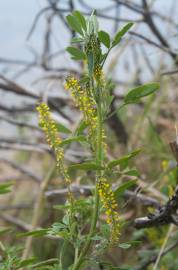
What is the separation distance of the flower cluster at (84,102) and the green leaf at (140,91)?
1.6 inches

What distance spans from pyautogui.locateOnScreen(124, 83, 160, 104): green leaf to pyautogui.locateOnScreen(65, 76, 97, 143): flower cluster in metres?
0.04

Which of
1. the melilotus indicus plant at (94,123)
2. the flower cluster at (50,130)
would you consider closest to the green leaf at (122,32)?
the melilotus indicus plant at (94,123)

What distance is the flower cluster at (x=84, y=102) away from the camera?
21.9 inches

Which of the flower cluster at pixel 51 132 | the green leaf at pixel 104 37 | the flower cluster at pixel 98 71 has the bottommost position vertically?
the flower cluster at pixel 51 132

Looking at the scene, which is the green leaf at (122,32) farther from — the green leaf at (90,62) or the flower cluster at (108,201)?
the flower cluster at (108,201)

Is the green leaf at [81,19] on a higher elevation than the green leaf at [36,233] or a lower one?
higher

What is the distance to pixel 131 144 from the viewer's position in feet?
5.46

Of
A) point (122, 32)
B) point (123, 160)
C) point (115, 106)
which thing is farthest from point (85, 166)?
point (115, 106)

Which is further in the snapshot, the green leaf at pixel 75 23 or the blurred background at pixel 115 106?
the blurred background at pixel 115 106

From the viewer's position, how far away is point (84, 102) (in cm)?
56

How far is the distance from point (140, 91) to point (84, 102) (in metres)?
0.06

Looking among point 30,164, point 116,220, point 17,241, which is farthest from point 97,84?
point 30,164

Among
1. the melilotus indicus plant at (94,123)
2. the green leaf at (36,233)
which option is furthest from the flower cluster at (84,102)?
the green leaf at (36,233)

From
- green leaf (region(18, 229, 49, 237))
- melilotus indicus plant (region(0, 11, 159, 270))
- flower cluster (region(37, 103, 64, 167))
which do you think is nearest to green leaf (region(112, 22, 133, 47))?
melilotus indicus plant (region(0, 11, 159, 270))
